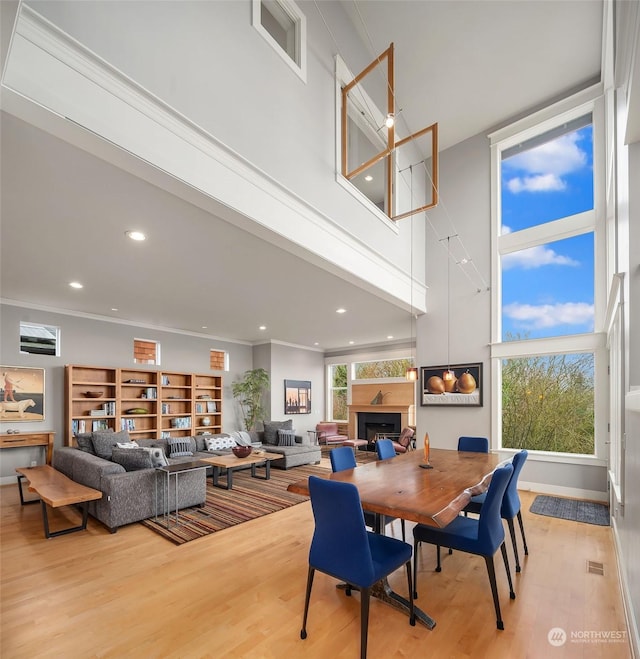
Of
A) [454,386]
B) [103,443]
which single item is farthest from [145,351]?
[454,386]

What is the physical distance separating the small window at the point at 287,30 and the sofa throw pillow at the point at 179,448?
18.8 ft

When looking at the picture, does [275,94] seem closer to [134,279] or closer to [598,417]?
[134,279]

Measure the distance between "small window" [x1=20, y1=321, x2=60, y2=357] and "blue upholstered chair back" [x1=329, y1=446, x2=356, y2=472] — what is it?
573 centimetres

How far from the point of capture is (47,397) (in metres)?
6.43

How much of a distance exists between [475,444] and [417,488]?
2.46 metres

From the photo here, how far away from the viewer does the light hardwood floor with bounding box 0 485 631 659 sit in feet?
6.98

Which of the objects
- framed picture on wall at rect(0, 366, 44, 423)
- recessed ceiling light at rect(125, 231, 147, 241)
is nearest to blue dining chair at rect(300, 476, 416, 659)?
recessed ceiling light at rect(125, 231, 147, 241)

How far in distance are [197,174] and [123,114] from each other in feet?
1.79

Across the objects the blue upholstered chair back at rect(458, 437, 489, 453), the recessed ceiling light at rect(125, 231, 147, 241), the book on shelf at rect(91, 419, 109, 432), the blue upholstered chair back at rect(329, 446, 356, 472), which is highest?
the recessed ceiling light at rect(125, 231, 147, 241)

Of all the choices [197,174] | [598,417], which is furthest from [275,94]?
[598,417]

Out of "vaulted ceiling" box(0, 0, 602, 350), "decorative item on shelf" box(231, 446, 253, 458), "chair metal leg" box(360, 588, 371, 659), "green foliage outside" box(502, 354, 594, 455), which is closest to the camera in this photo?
"chair metal leg" box(360, 588, 371, 659)

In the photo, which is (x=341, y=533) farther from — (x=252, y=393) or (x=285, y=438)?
(x=252, y=393)

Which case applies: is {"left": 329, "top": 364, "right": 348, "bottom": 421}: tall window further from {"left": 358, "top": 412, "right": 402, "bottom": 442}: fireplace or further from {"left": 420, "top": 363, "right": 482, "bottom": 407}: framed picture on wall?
{"left": 420, "top": 363, "right": 482, "bottom": 407}: framed picture on wall

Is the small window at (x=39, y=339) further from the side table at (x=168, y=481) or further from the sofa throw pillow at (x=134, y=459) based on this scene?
the side table at (x=168, y=481)
